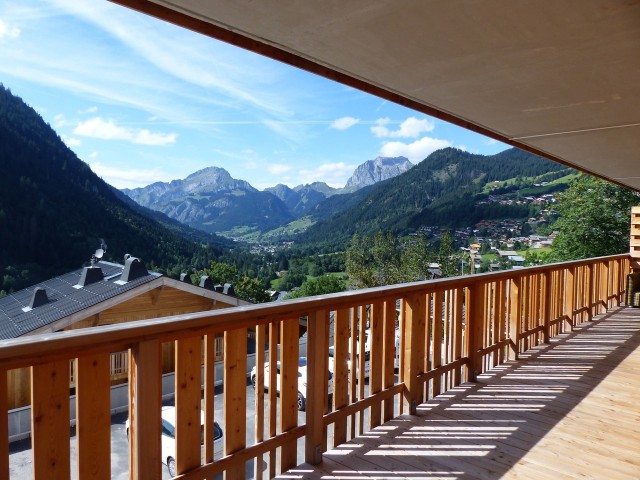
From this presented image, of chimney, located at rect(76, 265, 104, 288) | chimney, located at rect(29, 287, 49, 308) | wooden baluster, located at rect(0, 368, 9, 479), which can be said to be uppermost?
wooden baluster, located at rect(0, 368, 9, 479)

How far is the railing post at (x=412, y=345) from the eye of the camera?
3.07 meters

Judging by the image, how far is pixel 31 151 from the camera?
4544 centimetres

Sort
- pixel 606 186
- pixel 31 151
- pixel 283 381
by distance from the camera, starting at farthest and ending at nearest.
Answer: pixel 31 151 → pixel 606 186 → pixel 283 381

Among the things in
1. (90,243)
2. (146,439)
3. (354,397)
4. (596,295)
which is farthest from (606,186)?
(90,243)

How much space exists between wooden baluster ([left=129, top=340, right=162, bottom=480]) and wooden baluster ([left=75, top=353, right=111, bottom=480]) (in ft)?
0.35

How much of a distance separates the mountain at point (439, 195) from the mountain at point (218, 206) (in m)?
59.1

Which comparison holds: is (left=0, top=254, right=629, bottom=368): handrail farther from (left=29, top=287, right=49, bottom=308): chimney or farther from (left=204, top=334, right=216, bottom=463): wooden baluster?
(left=29, top=287, right=49, bottom=308): chimney

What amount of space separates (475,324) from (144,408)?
280 cm

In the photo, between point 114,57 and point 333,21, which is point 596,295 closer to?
point 333,21

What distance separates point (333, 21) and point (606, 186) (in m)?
15.8

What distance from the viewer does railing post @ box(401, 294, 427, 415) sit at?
121 inches

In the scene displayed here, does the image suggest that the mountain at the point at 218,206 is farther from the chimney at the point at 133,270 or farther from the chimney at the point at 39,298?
the chimney at the point at 133,270

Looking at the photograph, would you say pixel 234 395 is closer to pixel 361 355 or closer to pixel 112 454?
pixel 361 355

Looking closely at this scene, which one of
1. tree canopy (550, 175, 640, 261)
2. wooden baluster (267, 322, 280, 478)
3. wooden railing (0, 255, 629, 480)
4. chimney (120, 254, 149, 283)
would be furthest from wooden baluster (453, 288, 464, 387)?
chimney (120, 254, 149, 283)
